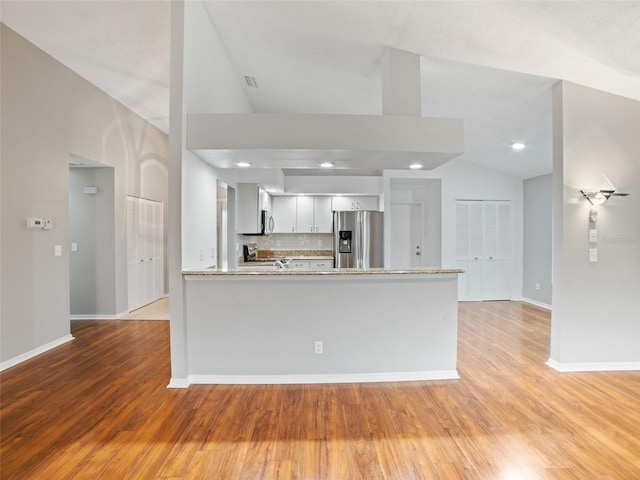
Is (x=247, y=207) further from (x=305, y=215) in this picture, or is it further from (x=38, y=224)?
(x=38, y=224)

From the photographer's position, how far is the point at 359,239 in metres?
5.92

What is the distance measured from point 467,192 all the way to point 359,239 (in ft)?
7.75

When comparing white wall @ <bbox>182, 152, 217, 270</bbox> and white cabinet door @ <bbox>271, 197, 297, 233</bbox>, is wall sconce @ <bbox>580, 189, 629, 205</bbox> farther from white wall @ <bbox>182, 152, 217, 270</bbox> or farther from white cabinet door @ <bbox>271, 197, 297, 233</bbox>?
white cabinet door @ <bbox>271, 197, 297, 233</bbox>

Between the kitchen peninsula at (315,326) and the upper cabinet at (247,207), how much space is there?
8.37 feet

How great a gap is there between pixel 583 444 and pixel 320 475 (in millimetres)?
1700

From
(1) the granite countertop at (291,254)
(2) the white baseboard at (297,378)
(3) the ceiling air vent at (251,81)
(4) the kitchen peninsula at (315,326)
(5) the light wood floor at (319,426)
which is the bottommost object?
(5) the light wood floor at (319,426)

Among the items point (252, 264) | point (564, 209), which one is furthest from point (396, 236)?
point (564, 209)

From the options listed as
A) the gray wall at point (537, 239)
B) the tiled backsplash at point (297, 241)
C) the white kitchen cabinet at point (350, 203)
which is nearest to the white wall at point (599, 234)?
the gray wall at point (537, 239)

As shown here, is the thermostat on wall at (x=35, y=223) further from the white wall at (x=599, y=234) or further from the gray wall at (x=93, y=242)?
the white wall at (x=599, y=234)

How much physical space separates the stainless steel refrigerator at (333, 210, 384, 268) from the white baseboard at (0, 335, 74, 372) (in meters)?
4.11

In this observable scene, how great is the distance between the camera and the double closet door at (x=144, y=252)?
17.2ft

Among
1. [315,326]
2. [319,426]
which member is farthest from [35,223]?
[319,426]

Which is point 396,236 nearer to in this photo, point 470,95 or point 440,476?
point 470,95

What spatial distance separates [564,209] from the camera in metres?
3.14
